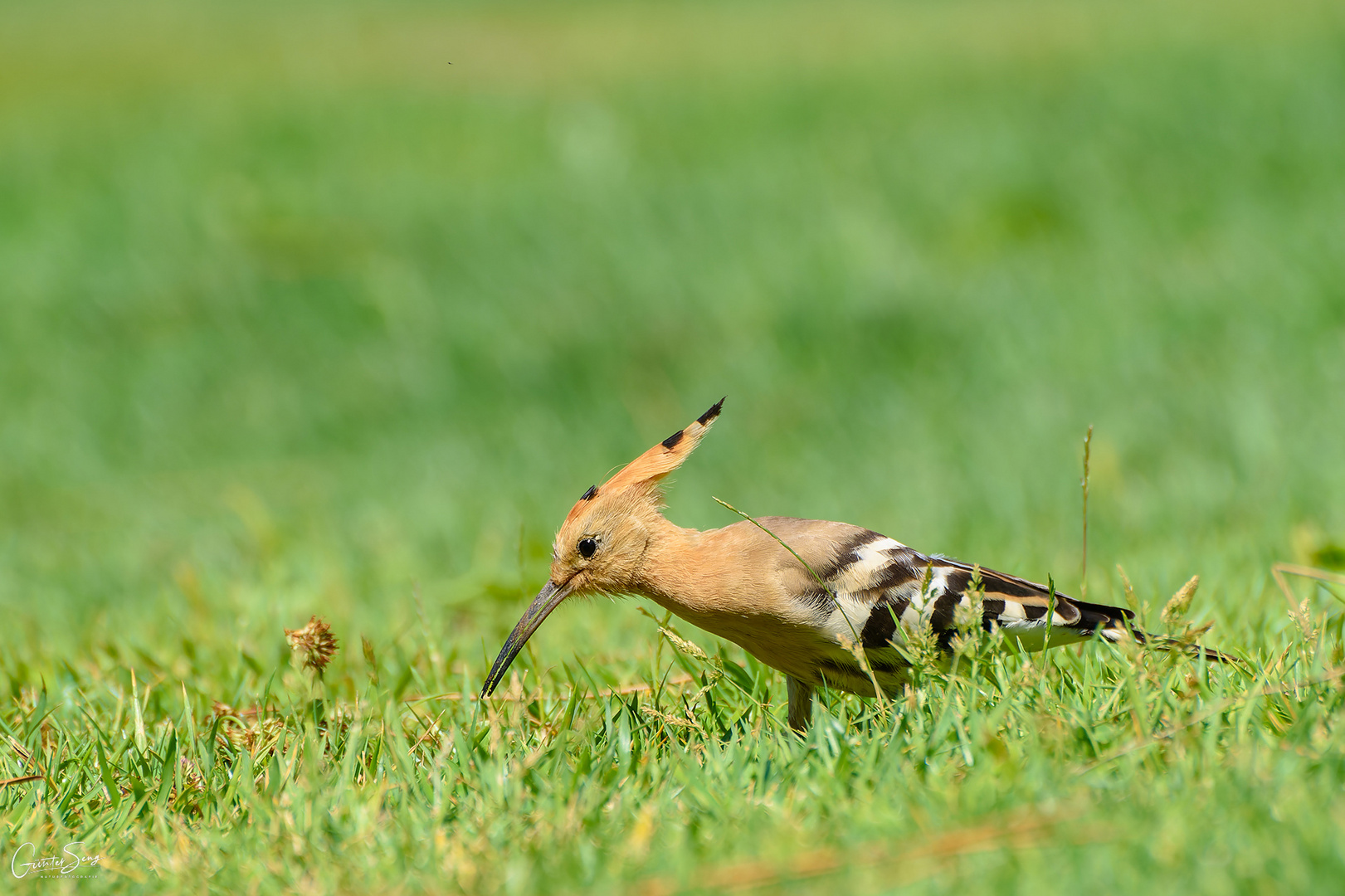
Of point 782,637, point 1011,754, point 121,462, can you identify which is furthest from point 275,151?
point 1011,754

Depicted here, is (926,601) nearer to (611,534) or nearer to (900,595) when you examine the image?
(900,595)

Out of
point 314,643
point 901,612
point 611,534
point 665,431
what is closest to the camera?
point 314,643

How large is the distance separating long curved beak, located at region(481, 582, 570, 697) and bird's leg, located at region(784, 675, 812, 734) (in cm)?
62

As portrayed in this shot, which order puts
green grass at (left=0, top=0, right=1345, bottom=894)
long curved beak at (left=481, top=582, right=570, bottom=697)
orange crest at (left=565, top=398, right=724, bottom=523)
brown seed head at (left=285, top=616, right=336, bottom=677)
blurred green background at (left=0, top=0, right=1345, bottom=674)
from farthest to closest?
blurred green background at (left=0, top=0, right=1345, bottom=674) < orange crest at (left=565, top=398, right=724, bottom=523) < long curved beak at (left=481, top=582, right=570, bottom=697) < brown seed head at (left=285, top=616, right=336, bottom=677) < green grass at (left=0, top=0, right=1345, bottom=894)

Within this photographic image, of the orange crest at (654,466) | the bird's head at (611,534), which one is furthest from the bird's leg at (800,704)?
the orange crest at (654,466)

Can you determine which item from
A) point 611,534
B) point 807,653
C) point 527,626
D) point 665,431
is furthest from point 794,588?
point 665,431

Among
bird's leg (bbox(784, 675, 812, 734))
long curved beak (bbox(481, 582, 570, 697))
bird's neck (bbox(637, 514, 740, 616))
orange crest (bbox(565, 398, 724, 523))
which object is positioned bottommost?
bird's leg (bbox(784, 675, 812, 734))

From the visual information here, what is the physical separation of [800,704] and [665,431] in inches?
162

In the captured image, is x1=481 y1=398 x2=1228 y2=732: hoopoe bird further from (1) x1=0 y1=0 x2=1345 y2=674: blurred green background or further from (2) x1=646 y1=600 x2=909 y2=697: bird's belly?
(1) x1=0 y1=0 x2=1345 y2=674: blurred green background

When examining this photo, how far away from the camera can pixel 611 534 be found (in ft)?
10.2

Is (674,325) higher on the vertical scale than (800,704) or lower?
higher

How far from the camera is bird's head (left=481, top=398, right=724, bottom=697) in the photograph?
3.08 meters

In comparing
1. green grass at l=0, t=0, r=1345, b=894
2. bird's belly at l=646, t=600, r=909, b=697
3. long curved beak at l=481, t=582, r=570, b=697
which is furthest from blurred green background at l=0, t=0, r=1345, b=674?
bird's belly at l=646, t=600, r=909, b=697

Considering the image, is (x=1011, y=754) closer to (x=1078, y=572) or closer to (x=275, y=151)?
(x=1078, y=572)
